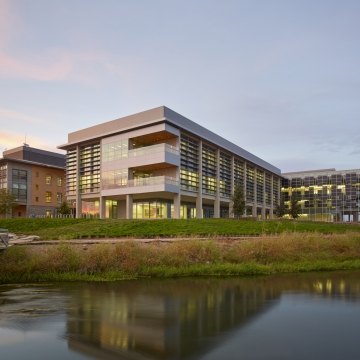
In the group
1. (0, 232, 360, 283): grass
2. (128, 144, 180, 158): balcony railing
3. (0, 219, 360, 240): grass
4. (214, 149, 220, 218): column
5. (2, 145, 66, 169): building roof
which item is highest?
(2, 145, 66, 169): building roof

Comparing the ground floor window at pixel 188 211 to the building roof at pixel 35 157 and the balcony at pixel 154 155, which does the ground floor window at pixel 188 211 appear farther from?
the building roof at pixel 35 157

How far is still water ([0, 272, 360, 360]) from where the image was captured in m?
10.1

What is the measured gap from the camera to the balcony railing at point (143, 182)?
53469 millimetres

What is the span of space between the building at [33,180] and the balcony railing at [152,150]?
28.5 m

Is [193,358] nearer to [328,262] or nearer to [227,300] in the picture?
[227,300]

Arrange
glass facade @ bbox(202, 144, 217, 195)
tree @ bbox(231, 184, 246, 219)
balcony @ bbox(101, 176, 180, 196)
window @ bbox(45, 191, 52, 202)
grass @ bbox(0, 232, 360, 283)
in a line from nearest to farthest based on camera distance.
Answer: grass @ bbox(0, 232, 360, 283) < balcony @ bbox(101, 176, 180, 196) < tree @ bbox(231, 184, 246, 219) < glass facade @ bbox(202, 144, 217, 195) < window @ bbox(45, 191, 52, 202)

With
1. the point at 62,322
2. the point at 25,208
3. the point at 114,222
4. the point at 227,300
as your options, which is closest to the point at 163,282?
the point at 227,300

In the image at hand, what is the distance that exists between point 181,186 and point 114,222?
1863 cm

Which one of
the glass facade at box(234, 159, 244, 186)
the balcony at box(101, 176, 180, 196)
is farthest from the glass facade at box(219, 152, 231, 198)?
the balcony at box(101, 176, 180, 196)

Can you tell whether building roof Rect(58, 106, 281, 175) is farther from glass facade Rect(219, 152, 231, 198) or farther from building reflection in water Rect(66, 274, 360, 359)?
building reflection in water Rect(66, 274, 360, 359)

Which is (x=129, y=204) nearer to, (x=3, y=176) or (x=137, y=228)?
(x=137, y=228)

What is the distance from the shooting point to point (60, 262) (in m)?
21.6

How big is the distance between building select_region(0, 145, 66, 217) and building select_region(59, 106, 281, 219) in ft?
50.2

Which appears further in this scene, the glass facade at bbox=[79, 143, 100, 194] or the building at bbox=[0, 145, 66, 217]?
Answer: the building at bbox=[0, 145, 66, 217]
